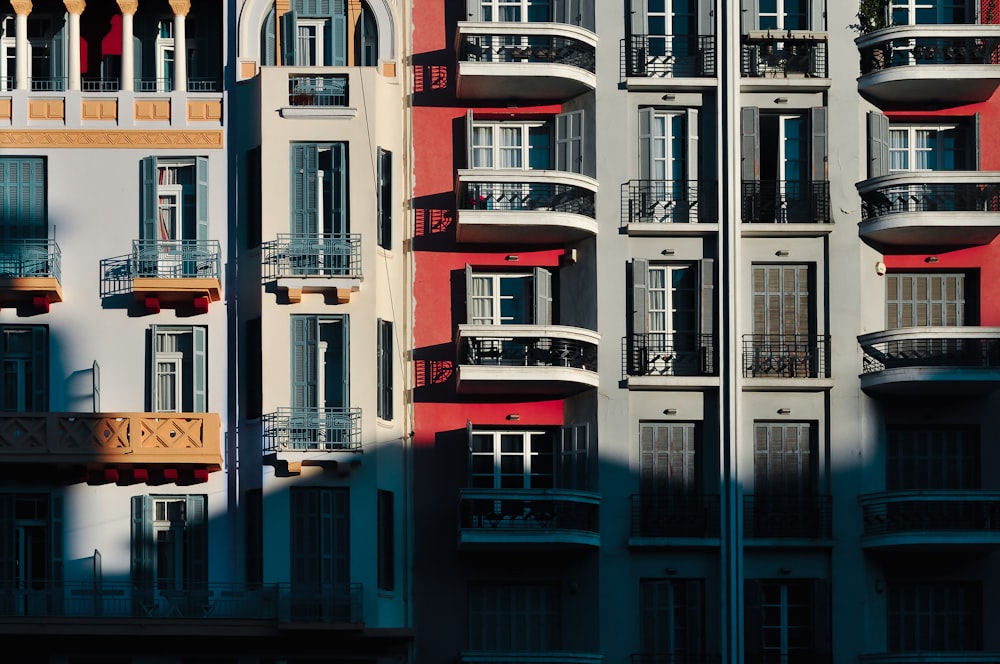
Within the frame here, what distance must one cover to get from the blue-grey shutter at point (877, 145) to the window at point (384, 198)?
36.8 ft

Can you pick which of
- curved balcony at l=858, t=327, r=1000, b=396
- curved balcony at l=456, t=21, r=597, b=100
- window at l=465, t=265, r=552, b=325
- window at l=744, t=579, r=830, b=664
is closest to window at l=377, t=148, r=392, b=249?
window at l=465, t=265, r=552, b=325

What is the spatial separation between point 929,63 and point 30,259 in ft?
69.4

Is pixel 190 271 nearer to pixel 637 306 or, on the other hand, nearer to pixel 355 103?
pixel 355 103

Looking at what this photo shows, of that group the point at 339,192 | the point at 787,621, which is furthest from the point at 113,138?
the point at 787,621

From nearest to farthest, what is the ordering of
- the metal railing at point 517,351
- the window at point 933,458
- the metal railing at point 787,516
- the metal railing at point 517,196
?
1. the metal railing at point 517,351
2. the metal railing at point 787,516
3. the metal railing at point 517,196
4. the window at point 933,458

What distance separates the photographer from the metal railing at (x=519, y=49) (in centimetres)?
4703

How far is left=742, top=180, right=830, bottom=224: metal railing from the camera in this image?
47.2m

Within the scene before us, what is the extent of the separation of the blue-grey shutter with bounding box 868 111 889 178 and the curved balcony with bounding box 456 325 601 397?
25.3 ft

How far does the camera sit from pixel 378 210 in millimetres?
46469

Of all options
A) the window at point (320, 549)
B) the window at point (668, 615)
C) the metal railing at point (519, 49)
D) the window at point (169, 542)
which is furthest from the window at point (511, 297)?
the window at point (169, 542)

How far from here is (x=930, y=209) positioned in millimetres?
46812

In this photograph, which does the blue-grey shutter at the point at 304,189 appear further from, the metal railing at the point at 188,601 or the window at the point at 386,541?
the metal railing at the point at 188,601

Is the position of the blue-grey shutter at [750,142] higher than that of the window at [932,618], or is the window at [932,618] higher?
the blue-grey shutter at [750,142]

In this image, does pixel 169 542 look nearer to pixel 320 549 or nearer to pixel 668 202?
pixel 320 549
